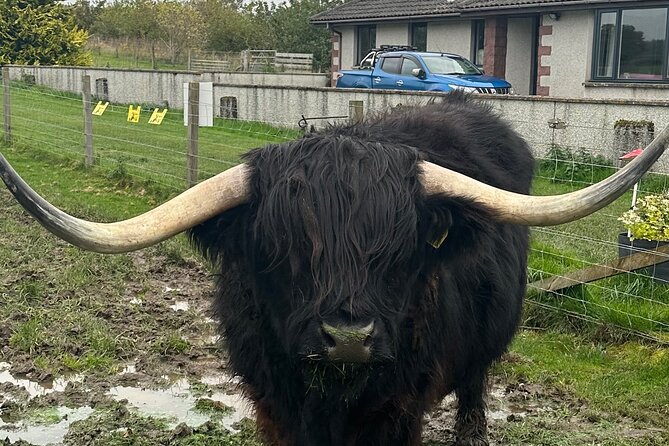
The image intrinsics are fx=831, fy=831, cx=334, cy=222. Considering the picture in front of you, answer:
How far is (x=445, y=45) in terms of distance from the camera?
80.9ft

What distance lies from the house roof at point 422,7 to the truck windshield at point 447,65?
2266 mm

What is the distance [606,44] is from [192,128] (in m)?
11.8

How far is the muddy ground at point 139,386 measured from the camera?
4633 mm

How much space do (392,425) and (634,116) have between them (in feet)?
31.6

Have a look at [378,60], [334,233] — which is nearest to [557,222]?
[334,233]

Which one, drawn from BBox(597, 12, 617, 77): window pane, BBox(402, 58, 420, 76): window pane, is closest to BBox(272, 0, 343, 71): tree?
BBox(402, 58, 420, 76): window pane

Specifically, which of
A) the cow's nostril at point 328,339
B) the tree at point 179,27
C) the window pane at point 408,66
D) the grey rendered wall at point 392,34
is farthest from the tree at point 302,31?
the cow's nostril at point 328,339

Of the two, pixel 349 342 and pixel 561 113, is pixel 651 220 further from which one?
pixel 561 113

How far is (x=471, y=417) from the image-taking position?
4676mm

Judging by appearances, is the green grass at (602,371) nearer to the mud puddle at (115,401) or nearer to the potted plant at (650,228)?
the potted plant at (650,228)

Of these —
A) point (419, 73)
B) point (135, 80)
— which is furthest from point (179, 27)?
point (419, 73)

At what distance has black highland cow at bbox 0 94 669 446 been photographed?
9.04ft

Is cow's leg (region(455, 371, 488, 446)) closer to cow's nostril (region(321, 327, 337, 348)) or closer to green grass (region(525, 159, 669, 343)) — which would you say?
green grass (region(525, 159, 669, 343))

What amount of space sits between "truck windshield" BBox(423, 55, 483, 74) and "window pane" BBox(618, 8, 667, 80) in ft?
10.4
